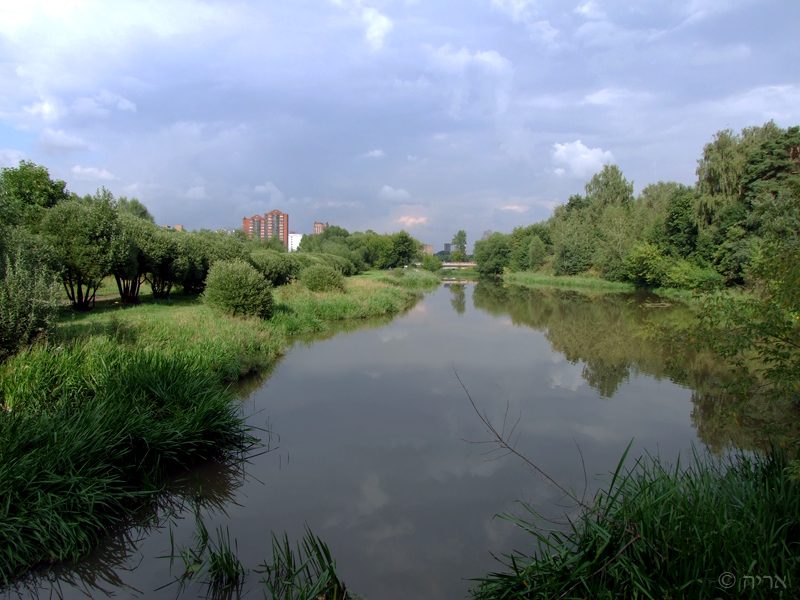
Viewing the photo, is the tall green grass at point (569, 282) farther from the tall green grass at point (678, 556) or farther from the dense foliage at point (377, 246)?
the tall green grass at point (678, 556)

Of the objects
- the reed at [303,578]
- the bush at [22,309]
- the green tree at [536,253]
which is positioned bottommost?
the reed at [303,578]

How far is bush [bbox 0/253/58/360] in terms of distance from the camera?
7.30 metres

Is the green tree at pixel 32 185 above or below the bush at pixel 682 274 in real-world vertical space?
above

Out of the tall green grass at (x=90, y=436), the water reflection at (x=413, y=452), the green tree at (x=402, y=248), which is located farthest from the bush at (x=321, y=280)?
the green tree at (x=402, y=248)

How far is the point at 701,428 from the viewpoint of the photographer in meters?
7.76

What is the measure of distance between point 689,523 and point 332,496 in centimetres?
387

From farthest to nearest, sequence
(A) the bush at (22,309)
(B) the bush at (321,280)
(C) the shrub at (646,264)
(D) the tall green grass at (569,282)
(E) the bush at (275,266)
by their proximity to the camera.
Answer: (D) the tall green grass at (569,282) → (C) the shrub at (646,264) → (E) the bush at (275,266) → (B) the bush at (321,280) → (A) the bush at (22,309)

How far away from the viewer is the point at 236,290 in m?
14.2

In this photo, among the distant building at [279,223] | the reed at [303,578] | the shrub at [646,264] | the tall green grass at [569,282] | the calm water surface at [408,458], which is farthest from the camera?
the distant building at [279,223]

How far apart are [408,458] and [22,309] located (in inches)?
269

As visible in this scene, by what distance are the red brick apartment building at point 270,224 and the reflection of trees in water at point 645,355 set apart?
105 m

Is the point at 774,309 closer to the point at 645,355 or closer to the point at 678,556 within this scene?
the point at 678,556

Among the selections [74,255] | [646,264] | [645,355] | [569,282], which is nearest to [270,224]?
[569,282]

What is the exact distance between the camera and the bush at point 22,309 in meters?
7.30
